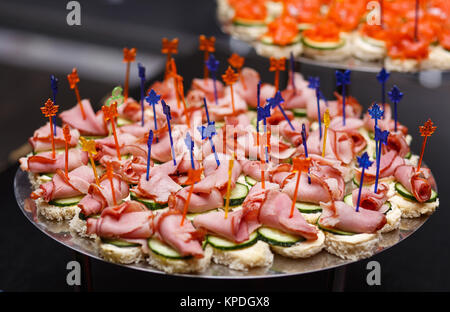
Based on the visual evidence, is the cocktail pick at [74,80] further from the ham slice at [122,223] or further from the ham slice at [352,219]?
the ham slice at [352,219]

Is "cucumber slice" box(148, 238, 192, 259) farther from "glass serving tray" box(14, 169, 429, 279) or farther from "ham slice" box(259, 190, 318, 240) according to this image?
"ham slice" box(259, 190, 318, 240)

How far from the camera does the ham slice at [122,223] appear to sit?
216 cm

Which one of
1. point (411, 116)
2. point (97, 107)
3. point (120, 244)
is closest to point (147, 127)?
point (120, 244)

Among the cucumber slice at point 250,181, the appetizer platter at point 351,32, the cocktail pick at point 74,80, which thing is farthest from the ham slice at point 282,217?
the appetizer platter at point 351,32

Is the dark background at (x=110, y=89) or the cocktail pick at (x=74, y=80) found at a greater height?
the cocktail pick at (x=74, y=80)

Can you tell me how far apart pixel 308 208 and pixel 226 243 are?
39cm

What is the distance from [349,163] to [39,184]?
1331 millimetres

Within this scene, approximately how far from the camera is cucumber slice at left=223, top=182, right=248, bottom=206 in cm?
Answer: 238

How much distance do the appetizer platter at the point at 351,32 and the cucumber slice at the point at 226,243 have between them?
5.51 feet

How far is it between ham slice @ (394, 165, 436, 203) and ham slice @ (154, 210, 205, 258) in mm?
890

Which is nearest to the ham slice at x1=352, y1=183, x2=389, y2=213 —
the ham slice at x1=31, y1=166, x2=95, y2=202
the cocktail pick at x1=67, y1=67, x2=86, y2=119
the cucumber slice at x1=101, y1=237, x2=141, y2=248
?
the cucumber slice at x1=101, y1=237, x2=141, y2=248

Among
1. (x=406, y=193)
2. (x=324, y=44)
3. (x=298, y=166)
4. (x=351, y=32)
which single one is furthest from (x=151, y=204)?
(x=351, y=32)

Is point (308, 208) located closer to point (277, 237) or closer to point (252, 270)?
point (277, 237)

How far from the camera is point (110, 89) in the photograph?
5566mm
